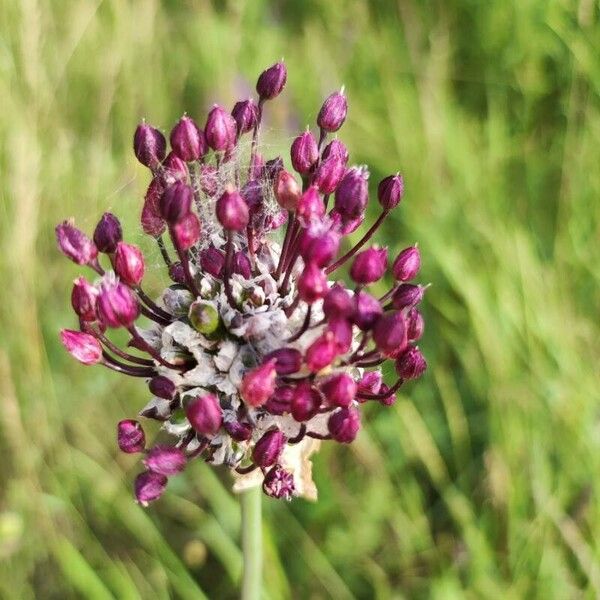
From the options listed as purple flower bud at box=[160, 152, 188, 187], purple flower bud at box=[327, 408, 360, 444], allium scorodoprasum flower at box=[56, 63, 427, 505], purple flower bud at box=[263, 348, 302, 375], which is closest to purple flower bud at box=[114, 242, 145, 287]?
allium scorodoprasum flower at box=[56, 63, 427, 505]

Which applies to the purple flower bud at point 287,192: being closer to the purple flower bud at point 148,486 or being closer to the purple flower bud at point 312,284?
the purple flower bud at point 312,284

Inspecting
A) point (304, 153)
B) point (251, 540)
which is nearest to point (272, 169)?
point (304, 153)

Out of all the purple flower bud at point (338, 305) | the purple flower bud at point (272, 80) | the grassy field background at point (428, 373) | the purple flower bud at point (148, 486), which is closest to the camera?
the purple flower bud at point (338, 305)

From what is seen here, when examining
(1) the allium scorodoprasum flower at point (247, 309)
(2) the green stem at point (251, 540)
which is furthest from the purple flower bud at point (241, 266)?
(2) the green stem at point (251, 540)

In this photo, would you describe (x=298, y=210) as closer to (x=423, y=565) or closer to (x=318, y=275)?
(x=318, y=275)

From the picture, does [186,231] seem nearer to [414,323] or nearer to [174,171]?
[174,171]

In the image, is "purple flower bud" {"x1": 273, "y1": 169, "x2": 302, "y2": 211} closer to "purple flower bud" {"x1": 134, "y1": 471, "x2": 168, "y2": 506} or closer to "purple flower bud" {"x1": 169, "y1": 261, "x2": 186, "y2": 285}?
"purple flower bud" {"x1": 169, "y1": 261, "x2": 186, "y2": 285}
